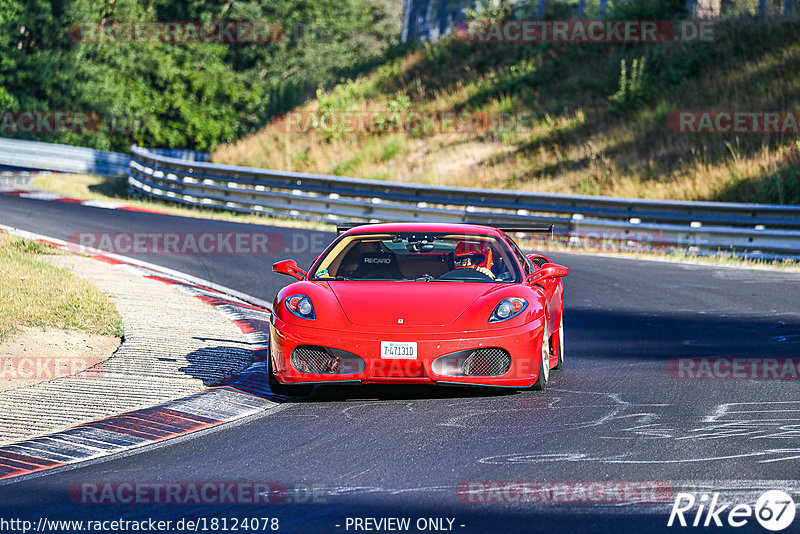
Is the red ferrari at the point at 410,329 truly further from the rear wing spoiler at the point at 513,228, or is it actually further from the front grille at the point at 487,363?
the rear wing spoiler at the point at 513,228

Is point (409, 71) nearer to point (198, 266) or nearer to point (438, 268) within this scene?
point (198, 266)

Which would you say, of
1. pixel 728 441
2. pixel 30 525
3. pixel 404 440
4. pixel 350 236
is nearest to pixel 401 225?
pixel 350 236

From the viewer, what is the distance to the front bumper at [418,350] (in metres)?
7.38

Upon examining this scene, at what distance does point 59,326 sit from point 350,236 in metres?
3.05

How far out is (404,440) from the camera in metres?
6.43

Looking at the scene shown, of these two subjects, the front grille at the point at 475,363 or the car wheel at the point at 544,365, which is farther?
the car wheel at the point at 544,365

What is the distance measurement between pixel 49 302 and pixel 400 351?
16.0 feet

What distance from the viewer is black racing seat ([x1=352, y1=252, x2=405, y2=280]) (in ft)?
27.8

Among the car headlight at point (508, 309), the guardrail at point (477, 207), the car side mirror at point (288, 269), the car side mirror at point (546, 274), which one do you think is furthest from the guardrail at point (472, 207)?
the car headlight at point (508, 309)

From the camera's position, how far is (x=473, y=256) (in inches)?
353

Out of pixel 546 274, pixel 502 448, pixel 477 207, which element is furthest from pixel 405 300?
pixel 477 207

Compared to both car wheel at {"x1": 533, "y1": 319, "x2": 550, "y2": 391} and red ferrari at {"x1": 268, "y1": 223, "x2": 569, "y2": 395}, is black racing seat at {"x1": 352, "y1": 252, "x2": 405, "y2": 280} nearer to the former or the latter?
red ferrari at {"x1": 268, "y1": 223, "x2": 569, "y2": 395}

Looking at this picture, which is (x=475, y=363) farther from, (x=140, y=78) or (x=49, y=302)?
(x=140, y=78)

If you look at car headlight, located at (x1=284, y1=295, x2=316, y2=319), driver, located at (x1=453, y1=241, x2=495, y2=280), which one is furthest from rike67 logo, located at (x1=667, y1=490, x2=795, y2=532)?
driver, located at (x1=453, y1=241, x2=495, y2=280)
